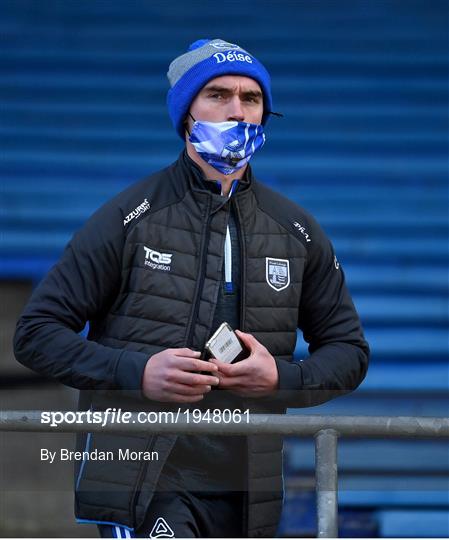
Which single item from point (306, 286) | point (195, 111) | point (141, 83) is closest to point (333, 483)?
point (306, 286)

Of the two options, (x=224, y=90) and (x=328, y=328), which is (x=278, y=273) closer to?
(x=328, y=328)

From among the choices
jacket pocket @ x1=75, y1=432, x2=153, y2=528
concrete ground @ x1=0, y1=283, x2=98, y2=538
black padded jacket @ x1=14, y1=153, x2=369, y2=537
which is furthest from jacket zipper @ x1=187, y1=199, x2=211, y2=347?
concrete ground @ x1=0, y1=283, x2=98, y2=538

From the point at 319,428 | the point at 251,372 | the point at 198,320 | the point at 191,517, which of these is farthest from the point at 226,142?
the point at 191,517

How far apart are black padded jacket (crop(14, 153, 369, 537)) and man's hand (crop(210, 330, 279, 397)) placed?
47mm

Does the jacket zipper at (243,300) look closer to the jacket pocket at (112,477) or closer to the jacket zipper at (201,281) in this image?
the jacket zipper at (201,281)

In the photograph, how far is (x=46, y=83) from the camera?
20.4 ft

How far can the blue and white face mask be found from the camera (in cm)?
318

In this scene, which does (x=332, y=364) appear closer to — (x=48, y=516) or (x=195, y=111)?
(x=195, y=111)

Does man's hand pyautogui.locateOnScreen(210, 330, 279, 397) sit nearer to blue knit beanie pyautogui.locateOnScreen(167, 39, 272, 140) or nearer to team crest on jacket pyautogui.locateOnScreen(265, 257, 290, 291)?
team crest on jacket pyautogui.locateOnScreen(265, 257, 290, 291)

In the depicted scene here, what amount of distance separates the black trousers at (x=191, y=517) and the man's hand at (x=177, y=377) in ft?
0.82

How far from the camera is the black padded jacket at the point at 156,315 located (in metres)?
2.98

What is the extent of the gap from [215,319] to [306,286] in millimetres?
299

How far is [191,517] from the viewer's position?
300 cm

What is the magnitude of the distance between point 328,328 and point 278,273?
23 cm
